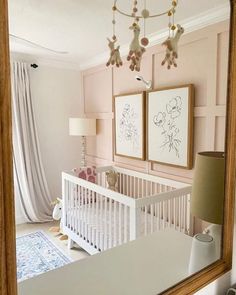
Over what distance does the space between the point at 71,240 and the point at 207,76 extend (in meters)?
0.83

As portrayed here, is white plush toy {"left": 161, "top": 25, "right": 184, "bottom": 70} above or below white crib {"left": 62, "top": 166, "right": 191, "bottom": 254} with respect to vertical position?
above

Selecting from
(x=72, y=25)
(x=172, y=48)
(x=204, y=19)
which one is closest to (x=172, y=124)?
(x=172, y=48)

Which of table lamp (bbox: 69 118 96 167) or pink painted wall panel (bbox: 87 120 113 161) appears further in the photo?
pink painted wall panel (bbox: 87 120 113 161)

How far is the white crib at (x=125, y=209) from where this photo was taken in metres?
0.91

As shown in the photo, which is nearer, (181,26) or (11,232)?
(11,232)

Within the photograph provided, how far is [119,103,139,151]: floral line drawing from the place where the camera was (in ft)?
3.34

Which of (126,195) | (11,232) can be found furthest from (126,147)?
(11,232)

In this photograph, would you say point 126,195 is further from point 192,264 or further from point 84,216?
point 192,264

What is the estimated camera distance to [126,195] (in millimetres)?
1045

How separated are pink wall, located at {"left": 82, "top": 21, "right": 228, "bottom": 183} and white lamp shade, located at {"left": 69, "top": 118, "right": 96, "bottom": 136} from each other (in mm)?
30

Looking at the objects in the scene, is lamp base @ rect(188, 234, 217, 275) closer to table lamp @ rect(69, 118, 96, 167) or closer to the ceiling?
table lamp @ rect(69, 118, 96, 167)

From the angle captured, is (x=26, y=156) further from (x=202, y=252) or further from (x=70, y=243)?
(x=202, y=252)

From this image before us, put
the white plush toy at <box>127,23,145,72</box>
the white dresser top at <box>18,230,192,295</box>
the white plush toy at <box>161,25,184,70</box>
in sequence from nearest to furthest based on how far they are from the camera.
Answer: the white dresser top at <box>18,230,192,295</box>, the white plush toy at <box>127,23,145,72</box>, the white plush toy at <box>161,25,184,70</box>

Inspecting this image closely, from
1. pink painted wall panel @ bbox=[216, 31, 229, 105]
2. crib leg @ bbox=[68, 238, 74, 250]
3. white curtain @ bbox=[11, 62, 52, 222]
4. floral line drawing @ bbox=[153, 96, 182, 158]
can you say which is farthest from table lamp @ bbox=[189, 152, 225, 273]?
white curtain @ bbox=[11, 62, 52, 222]
